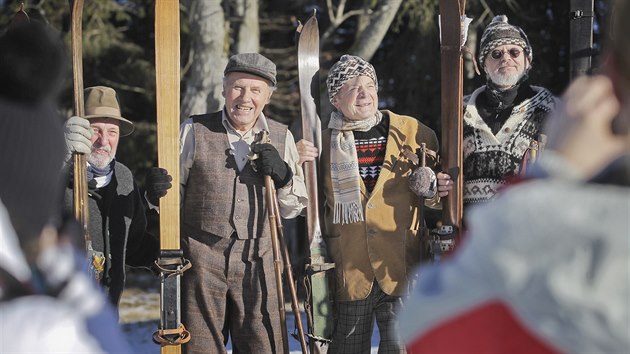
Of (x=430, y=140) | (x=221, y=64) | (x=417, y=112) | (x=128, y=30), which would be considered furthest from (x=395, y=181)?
(x=128, y=30)

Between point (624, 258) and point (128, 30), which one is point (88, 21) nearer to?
point (128, 30)

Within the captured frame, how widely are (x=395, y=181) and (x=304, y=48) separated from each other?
2.69 ft

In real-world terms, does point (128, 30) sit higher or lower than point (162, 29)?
higher

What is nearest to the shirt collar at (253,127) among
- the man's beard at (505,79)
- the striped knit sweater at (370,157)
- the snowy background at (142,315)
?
the striped knit sweater at (370,157)

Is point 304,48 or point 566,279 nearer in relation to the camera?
point 566,279

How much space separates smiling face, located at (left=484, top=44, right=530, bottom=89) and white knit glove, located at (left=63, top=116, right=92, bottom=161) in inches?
70.0

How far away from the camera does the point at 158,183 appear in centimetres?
315

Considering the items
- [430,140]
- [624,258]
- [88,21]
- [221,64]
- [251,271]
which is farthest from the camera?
[88,21]

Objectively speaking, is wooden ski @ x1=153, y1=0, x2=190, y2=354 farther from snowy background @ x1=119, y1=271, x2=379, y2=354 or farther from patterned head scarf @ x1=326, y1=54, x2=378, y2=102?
snowy background @ x1=119, y1=271, x2=379, y2=354

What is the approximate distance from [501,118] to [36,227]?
8.67 feet

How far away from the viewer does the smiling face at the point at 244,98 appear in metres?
3.32

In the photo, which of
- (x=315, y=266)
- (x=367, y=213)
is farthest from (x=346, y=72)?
(x=315, y=266)

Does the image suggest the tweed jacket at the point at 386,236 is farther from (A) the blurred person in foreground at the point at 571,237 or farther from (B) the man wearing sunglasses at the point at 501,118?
(A) the blurred person in foreground at the point at 571,237

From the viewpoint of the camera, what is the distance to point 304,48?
A: 3.70 m
